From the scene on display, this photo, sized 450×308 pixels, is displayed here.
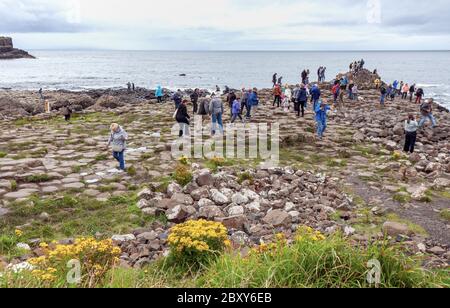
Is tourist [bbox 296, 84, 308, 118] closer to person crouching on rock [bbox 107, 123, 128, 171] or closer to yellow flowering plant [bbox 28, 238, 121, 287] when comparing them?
person crouching on rock [bbox 107, 123, 128, 171]

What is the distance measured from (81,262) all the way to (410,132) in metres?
12.9

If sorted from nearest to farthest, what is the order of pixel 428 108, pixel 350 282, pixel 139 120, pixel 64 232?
pixel 350 282 → pixel 64 232 → pixel 428 108 → pixel 139 120

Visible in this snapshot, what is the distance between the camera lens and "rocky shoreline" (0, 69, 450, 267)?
7641mm

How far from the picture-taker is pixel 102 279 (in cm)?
450

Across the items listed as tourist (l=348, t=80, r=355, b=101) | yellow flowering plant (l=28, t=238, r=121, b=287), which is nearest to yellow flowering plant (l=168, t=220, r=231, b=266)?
yellow flowering plant (l=28, t=238, r=121, b=287)

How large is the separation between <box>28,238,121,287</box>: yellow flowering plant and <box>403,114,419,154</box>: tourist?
12.2m

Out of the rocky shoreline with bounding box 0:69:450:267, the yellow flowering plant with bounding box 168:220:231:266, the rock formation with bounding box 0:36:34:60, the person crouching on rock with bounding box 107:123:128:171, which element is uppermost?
the rock formation with bounding box 0:36:34:60

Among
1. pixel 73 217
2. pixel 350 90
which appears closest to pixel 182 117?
pixel 73 217

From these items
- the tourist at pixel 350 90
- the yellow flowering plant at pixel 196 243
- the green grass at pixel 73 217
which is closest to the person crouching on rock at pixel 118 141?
the green grass at pixel 73 217

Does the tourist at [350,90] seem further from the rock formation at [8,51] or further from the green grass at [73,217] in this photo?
the rock formation at [8,51]

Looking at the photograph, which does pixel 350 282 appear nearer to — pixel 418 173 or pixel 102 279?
pixel 102 279

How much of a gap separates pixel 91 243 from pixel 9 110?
23351 mm

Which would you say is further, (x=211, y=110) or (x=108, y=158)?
(x=211, y=110)
